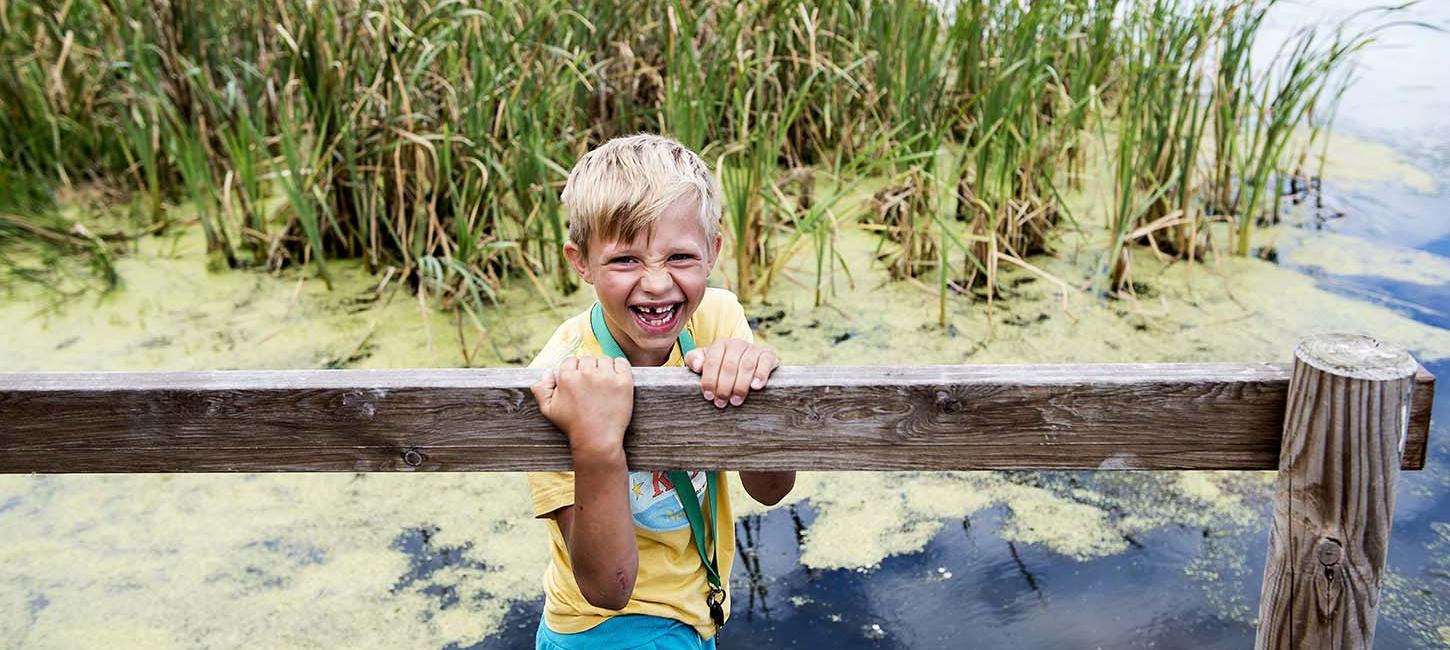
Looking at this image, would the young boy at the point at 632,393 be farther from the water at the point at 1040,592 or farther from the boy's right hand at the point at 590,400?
the water at the point at 1040,592

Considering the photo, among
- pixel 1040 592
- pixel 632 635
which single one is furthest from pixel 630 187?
pixel 1040 592

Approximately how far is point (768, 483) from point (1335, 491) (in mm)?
549

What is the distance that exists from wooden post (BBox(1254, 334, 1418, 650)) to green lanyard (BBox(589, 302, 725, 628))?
1.84 ft

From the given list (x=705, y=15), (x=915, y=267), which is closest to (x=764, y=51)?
(x=705, y=15)

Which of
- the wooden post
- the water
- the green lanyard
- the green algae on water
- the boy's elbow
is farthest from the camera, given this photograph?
the green algae on water

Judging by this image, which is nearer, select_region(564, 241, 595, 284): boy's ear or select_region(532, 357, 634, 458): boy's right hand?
select_region(532, 357, 634, 458): boy's right hand

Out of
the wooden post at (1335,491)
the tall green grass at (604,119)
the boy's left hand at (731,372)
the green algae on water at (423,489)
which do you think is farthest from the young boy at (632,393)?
the tall green grass at (604,119)

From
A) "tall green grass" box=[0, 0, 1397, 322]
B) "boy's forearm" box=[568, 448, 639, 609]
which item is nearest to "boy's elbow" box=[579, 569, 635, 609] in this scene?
"boy's forearm" box=[568, 448, 639, 609]

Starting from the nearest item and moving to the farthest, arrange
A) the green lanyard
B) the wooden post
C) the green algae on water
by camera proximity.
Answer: the wooden post
the green lanyard
the green algae on water

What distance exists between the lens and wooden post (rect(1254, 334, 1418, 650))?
103cm

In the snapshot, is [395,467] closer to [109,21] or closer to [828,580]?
[828,580]

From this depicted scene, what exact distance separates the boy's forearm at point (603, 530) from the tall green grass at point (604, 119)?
5.53ft

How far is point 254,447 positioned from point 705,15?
254 cm

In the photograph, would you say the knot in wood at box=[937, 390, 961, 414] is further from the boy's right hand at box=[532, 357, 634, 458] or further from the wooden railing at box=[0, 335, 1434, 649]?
the boy's right hand at box=[532, 357, 634, 458]
